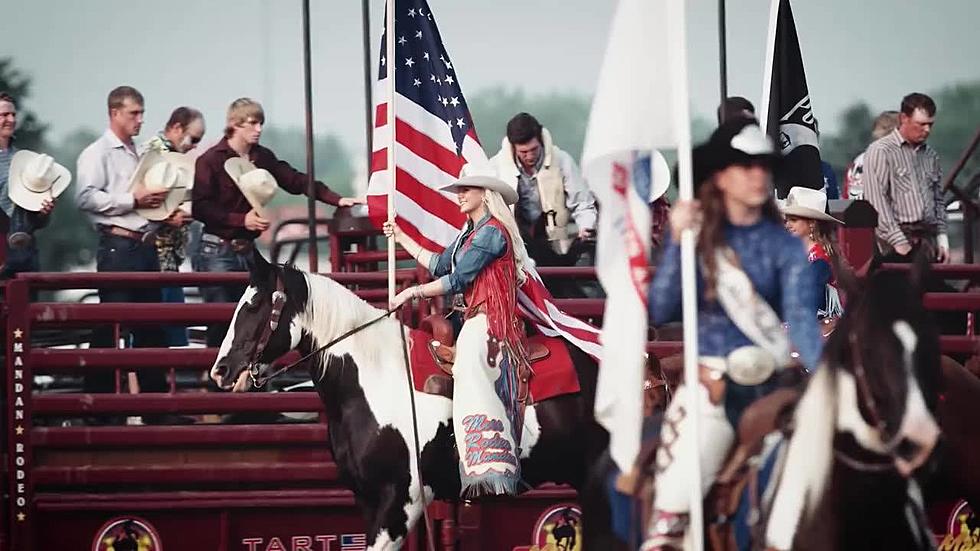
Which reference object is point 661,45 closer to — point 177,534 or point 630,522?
point 630,522

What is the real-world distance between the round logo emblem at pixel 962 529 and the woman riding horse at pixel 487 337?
3.07 metres

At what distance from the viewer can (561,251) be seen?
35.1 ft

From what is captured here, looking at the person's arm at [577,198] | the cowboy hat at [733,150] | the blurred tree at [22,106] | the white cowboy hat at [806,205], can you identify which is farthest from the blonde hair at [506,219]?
the blurred tree at [22,106]

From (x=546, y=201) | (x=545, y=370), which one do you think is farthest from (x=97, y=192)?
(x=545, y=370)

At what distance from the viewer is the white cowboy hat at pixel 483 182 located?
8.53 metres

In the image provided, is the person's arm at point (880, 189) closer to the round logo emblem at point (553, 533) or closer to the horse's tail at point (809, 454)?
the round logo emblem at point (553, 533)

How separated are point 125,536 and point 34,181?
7.29 ft

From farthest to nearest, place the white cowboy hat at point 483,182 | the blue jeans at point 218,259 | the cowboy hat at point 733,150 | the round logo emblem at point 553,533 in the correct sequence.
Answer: the blue jeans at point 218,259 → the round logo emblem at point 553,533 → the white cowboy hat at point 483,182 → the cowboy hat at point 733,150

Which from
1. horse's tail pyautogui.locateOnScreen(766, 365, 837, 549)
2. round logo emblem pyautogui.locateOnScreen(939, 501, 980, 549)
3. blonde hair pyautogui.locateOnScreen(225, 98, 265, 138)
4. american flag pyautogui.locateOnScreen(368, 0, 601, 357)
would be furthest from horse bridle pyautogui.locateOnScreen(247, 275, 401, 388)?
round logo emblem pyautogui.locateOnScreen(939, 501, 980, 549)

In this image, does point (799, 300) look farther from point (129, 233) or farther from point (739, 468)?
point (129, 233)

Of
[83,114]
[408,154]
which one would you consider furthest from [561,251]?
[83,114]

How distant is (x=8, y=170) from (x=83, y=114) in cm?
1438

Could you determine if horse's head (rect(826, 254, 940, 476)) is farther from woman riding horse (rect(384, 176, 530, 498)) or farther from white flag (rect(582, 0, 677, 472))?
woman riding horse (rect(384, 176, 530, 498))

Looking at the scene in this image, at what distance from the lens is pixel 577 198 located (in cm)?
1079
